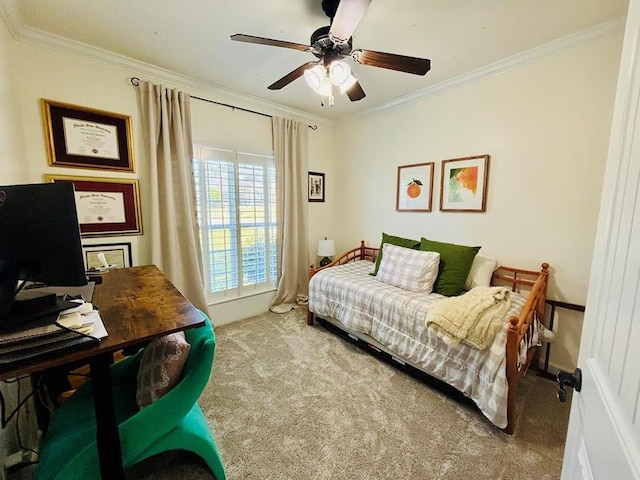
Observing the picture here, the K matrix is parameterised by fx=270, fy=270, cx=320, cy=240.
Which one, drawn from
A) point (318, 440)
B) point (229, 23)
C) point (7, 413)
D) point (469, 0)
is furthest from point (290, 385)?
point (469, 0)

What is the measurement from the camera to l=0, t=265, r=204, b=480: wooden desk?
752 millimetres

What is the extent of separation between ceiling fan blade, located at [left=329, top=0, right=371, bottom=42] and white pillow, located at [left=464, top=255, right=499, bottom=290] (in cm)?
210

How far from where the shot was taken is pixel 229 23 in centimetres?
181

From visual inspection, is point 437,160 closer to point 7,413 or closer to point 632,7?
point 632,7

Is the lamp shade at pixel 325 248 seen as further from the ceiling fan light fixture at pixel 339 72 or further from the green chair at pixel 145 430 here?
the green chair at pixel 145 430

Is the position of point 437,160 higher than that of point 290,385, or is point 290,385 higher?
point 437,160

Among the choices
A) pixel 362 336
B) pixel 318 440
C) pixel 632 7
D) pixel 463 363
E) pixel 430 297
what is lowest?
pixel 318 440

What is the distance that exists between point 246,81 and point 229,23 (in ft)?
2.86

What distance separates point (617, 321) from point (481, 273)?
80.1 inches

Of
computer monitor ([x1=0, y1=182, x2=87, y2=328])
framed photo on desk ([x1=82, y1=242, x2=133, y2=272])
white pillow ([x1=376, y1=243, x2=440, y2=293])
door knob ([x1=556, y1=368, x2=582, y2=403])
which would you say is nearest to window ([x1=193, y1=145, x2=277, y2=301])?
framed photo on desk ([x1=82, y1=242, x2=133, y2=272])

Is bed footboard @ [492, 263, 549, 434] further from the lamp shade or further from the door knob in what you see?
the lamp shade

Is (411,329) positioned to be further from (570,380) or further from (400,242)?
(570,380)

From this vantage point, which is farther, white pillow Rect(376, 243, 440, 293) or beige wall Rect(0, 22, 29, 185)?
white pillow Rect(376, 243, 440, 293)

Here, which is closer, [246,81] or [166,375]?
[166,375]
